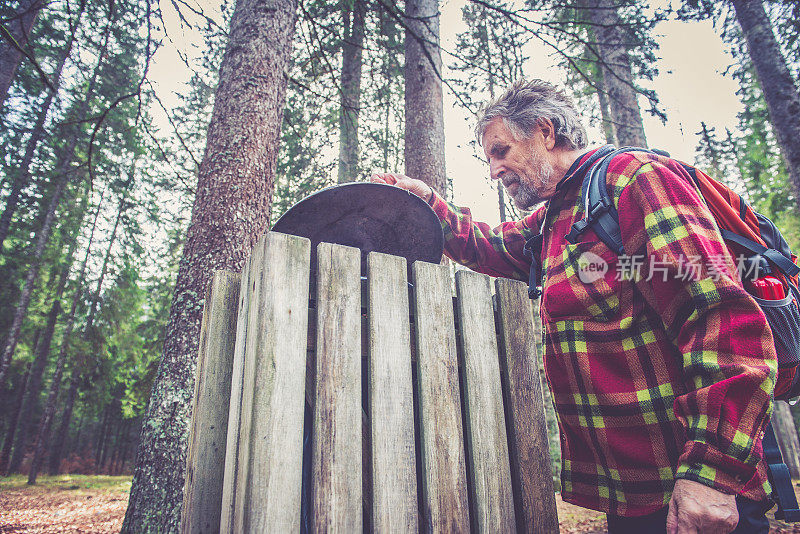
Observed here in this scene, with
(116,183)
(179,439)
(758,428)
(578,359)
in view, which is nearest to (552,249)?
(578,359)

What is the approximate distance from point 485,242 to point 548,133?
67cm

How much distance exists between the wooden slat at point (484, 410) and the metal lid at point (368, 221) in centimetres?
37

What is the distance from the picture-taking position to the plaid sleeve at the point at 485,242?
232 cm

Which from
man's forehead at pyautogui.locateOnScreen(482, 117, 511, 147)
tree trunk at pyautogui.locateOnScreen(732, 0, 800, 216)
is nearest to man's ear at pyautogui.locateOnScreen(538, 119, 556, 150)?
man's forehead at pyautogui.locateOnScreen(482, 117, 511, 147)

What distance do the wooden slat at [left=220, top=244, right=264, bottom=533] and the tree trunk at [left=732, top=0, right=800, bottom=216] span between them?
9272mm

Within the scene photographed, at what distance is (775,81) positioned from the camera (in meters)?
7.33

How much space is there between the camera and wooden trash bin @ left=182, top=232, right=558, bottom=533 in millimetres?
1182

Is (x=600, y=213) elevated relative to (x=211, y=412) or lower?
elevated

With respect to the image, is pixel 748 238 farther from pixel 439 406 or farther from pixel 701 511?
pixel 439 406

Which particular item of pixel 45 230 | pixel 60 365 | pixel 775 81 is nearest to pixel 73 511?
pixel 60 365

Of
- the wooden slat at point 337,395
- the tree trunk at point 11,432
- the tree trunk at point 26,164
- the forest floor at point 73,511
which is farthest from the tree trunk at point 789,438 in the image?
the tree trunk at point 11,432

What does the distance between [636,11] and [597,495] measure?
11.1m

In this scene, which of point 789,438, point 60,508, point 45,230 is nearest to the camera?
point 60,508

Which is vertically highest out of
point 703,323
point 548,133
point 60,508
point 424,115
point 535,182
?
point 424,115
